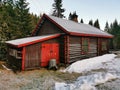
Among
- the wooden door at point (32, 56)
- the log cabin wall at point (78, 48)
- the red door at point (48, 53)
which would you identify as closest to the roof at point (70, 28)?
the log cabin wall at point (78, 48)

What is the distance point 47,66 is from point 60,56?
5.97ft

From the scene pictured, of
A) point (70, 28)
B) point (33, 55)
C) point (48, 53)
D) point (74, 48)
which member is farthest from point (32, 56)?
point (70, 28)

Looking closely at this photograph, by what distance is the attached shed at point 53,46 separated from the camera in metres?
12.0

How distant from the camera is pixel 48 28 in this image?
1638 centimetres

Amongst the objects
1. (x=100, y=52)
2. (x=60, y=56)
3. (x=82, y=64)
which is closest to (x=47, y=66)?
(x=60, y=56)

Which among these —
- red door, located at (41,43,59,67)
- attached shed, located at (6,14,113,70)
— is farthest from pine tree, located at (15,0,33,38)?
red door, located at (41,43,59,67)

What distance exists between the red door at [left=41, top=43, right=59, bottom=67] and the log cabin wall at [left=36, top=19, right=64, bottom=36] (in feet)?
6.14

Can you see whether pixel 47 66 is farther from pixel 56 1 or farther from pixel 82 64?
pixel 56 1

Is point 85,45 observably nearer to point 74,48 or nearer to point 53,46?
point 74,48

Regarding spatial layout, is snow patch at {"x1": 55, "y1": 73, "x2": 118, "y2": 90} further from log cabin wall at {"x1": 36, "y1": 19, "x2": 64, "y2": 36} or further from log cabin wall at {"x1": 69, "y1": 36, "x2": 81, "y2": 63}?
log cabin wall at {"x1": 36, "y1": 19, "x2": 64, "y2": 36}

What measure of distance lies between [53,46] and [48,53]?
869 millimetres

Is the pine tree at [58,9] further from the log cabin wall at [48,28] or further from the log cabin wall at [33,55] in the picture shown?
the log cabin wall at [33,55]

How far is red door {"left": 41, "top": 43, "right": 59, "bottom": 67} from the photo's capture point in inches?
506

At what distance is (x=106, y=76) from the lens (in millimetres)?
8672
